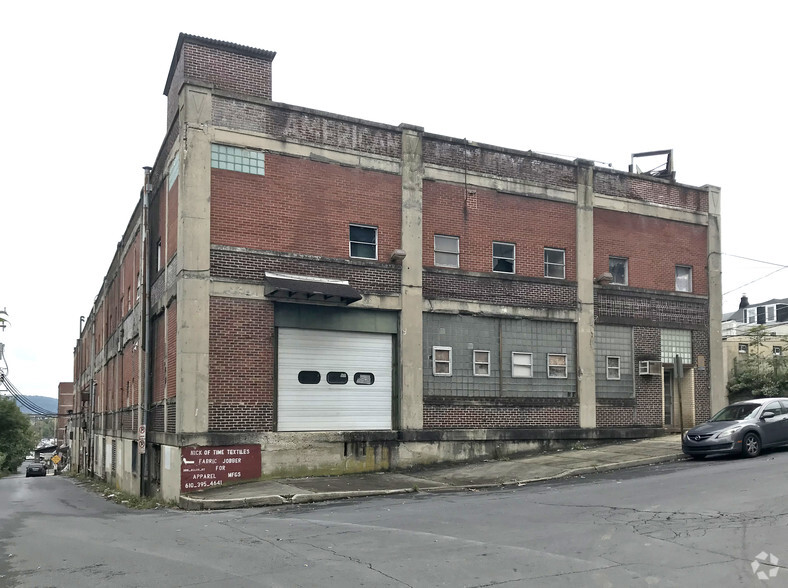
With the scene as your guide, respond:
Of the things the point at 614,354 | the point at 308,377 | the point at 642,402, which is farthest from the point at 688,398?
the point at 308,377

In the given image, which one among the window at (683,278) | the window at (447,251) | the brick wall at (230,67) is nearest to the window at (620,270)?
the window at (683,278)

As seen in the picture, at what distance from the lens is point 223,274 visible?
1888 centimetres

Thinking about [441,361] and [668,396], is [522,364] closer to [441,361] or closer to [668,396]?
[441,361]

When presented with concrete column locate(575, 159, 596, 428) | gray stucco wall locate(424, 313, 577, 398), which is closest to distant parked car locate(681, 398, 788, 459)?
concrete column locate(575, 159, 596, 428)

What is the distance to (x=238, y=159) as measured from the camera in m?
19.4

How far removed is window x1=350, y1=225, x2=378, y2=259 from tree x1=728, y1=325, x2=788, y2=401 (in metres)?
15.1

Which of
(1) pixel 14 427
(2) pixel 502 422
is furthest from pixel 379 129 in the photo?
(1) pixel 14 427

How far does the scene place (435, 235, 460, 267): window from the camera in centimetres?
2209

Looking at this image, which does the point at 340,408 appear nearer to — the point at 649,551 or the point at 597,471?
the point at 597,471

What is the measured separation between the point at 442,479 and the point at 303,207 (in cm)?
780

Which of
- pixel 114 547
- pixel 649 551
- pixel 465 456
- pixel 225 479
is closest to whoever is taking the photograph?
pixel 649 551

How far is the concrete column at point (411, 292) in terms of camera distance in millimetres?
20984

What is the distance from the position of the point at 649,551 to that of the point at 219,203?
13.4 m

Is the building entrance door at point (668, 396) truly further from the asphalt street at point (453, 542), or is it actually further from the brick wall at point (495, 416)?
the asphalt street at point (453, 542)
